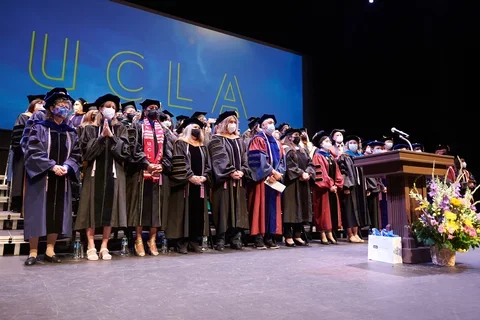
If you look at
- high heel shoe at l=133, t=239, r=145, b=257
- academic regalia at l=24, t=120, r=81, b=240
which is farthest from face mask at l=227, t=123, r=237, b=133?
academic regalia at l=24, t=120, r=81, b=240

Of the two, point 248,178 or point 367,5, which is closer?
point 248,178

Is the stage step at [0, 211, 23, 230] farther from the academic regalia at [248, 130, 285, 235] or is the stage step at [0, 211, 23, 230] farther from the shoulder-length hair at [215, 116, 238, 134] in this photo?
the academic regalia at [248, 130, 285, 235]

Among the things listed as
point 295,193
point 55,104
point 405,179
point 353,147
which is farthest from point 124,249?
point 353,147

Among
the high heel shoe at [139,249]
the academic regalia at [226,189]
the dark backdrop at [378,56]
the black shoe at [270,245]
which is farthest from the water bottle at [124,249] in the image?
the dark backdrop at [378,56]

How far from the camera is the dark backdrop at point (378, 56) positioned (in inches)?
351

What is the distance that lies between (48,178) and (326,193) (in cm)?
403

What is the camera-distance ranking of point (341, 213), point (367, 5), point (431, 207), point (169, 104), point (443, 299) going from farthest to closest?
point (367, 5) < point (169, 104) < point (341, 213) < point (431, 207) < point (443, 299)

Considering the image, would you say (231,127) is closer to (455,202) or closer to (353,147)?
(353,147)

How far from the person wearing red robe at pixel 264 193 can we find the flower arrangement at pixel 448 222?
2107 mm

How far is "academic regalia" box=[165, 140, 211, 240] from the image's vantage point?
4754 millimetres

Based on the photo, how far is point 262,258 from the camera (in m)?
4.16

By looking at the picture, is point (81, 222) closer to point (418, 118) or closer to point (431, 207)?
point (431, 207)

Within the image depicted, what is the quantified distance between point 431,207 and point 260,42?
22.7ft

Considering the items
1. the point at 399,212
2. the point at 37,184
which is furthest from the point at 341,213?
the point at 37,184
